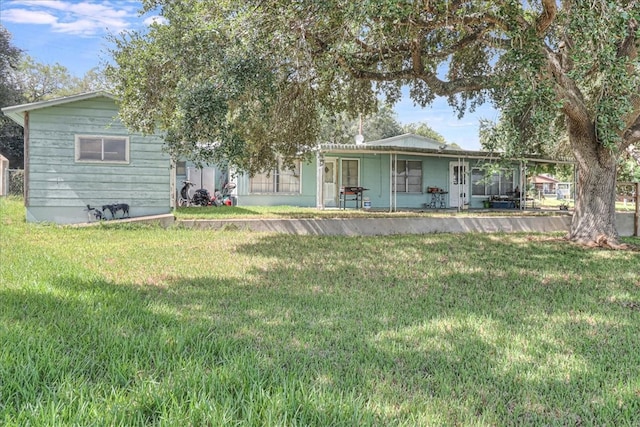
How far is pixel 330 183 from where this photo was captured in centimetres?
1714

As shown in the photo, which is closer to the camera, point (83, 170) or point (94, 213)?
point (83, 170)

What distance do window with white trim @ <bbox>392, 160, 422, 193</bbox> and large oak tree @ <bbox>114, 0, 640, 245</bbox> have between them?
→ 878 centimetres

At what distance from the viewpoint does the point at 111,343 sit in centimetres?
285

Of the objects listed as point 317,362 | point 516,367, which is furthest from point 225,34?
point 516,367

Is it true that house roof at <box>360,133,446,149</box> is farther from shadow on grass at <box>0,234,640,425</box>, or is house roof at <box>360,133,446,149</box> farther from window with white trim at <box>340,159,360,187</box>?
shadow on grass at <box>0,234,640,425</box>

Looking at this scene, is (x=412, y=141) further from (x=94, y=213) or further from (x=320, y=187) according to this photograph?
(x=94, y=213)

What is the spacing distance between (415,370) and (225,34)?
5173 millimetres

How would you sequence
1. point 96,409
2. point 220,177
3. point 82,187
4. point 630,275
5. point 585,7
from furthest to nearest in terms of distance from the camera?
point 220,177
point 82,187
point 630,275
point 585,7
point 96,409

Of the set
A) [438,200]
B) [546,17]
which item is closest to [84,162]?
[546,17]

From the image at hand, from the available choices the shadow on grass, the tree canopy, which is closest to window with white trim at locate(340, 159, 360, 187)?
the shadow on grass

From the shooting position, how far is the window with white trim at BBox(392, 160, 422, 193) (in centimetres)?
1747

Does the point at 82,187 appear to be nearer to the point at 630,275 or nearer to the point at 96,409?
the point at 96,409

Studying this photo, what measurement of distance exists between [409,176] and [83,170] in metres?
11.9

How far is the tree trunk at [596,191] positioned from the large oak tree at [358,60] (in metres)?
0.03
